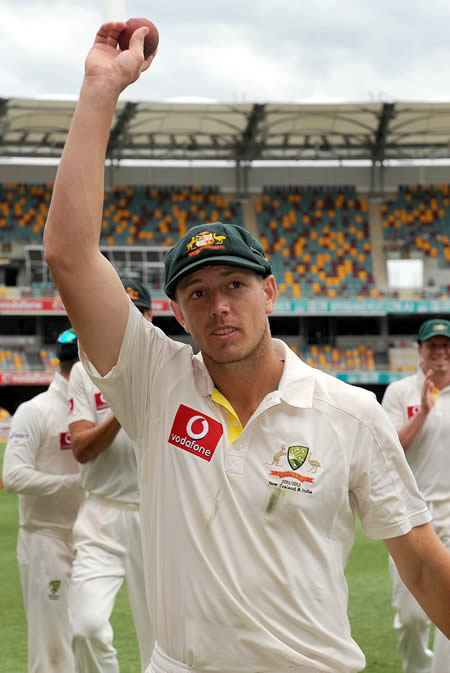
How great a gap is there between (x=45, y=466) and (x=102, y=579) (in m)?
0.95

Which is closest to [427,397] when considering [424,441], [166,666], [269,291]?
[424,441]

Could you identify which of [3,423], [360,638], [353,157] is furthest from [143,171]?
[360,638]

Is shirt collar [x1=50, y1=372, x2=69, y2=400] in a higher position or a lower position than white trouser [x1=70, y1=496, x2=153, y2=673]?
higher

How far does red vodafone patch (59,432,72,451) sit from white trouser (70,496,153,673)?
0.52 metres

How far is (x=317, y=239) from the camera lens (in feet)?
114

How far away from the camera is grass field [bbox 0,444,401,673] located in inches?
257

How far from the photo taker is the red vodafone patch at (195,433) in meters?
2.18

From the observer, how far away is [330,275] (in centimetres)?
3366

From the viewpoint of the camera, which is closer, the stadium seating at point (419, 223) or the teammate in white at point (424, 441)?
the teammate in white at point (424, 441)

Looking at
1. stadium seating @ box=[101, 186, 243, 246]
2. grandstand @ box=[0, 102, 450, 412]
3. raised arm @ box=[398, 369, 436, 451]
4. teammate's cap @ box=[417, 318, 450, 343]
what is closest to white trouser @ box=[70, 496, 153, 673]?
raised arm @ box=[398, 369, 436, 451]

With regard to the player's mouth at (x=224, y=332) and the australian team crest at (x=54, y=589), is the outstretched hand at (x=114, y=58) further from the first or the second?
the australian team crest at (x=54, y=589)

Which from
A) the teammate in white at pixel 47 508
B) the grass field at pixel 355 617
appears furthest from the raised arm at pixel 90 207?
the grass field at pixel 355 617

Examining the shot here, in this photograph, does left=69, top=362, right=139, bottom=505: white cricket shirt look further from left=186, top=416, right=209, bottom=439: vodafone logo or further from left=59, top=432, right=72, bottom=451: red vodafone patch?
left=186, top=416, right=209, bottom=439: vodafone logo

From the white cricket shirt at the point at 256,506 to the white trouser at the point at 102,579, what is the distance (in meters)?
2.53
